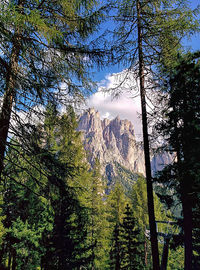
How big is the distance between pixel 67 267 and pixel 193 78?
11.4 meters

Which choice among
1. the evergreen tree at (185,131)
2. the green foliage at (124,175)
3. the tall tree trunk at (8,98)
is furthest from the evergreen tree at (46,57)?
the green foliage at (124,175)

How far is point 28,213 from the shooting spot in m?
11.3

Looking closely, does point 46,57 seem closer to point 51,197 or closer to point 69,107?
point 69,107

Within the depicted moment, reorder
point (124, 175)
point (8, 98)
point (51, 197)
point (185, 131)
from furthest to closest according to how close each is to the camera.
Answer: point (124, 175) → point (185, 131) → point (51, 197) → point (8, 98)

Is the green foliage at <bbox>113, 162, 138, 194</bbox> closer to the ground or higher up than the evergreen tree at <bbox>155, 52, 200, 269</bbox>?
higher up

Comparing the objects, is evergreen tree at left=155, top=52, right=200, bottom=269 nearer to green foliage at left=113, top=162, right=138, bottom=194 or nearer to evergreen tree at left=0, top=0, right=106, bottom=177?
evergreen tree at left=0, top=0, right=106, bottom=177

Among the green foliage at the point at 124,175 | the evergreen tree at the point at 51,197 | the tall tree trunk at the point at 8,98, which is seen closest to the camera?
the tall tree trunk at the point at 8,98

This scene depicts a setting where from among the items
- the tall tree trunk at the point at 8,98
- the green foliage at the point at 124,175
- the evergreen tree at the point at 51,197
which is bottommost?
the evergreen tree at the point at 51,197

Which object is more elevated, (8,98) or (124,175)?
(124,175)

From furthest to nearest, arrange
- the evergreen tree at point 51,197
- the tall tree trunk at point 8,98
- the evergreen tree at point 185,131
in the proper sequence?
1. the evergreen tree at point 185,131
2. the evergreen tree at point 51,197
3. the tall tree trunk at point 8,98

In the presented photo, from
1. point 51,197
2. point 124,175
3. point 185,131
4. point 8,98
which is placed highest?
point 124,175

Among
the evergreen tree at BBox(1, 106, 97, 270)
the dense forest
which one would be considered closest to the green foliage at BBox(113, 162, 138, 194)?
the evergreen tree at BBox(1, 106, 97, 270)

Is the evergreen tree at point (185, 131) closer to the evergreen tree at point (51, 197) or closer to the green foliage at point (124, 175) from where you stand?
the evergreen tree at point (51, 197)

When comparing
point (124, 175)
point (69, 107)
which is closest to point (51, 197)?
point (69, 107)
